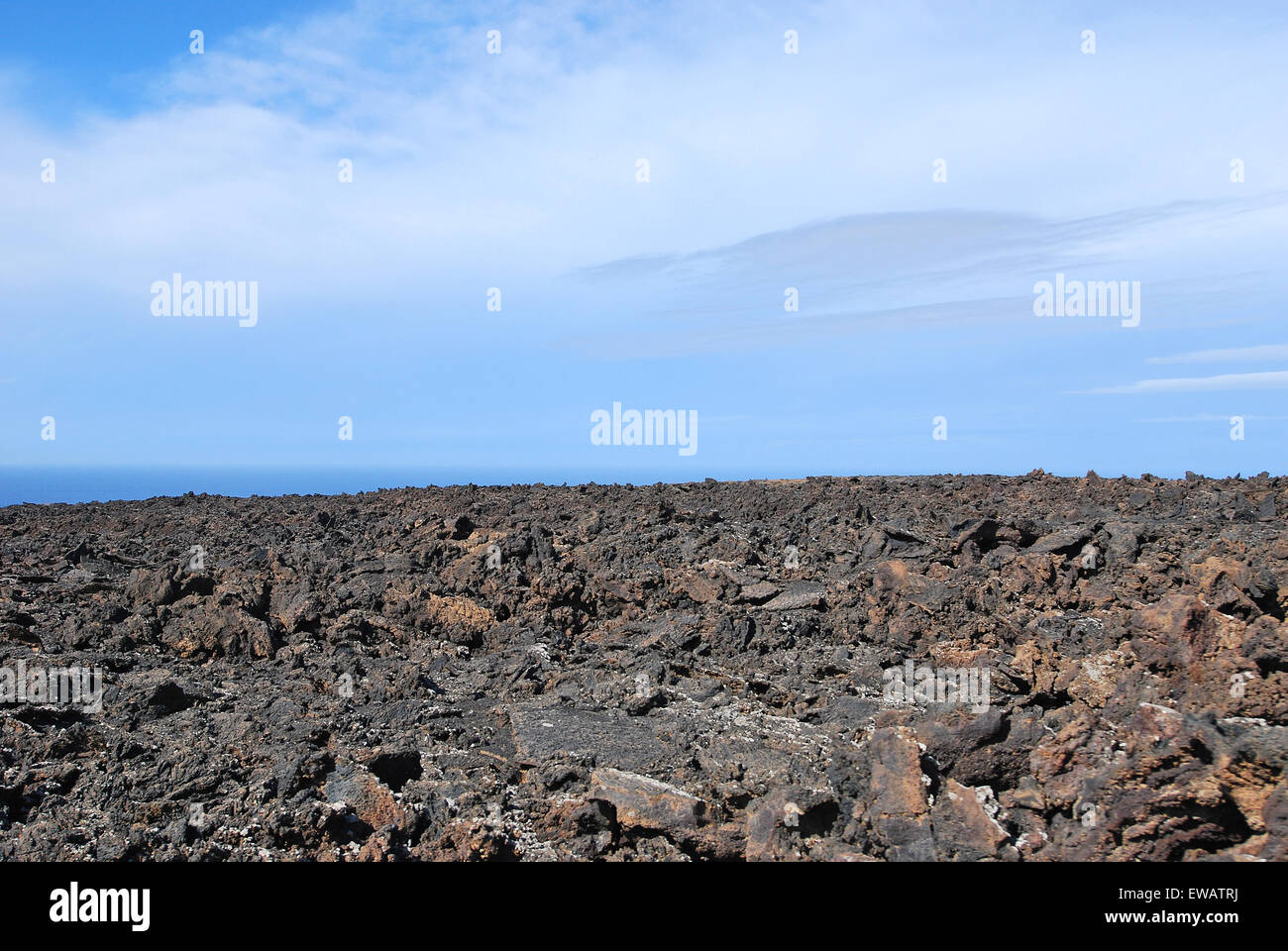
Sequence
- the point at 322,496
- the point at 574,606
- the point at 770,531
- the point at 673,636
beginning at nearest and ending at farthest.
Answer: the point at 673,636 < the point at 574,606 < the point at 770,531 < the point at 322,496

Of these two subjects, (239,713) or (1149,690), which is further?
(239,713)

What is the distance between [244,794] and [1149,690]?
726 cm

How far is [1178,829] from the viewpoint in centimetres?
542

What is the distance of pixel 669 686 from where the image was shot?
959 centimetres

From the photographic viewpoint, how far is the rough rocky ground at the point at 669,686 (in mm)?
6094

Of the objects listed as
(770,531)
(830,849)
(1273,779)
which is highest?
(770,531)

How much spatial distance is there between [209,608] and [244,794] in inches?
201

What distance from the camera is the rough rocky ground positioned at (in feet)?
20.0

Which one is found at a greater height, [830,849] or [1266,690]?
[1266,690]

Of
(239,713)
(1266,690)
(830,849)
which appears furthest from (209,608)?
(1266,690)

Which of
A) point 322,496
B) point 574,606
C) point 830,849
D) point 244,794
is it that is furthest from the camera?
point 322,496

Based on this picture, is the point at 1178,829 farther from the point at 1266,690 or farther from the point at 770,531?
the point at 770,531
